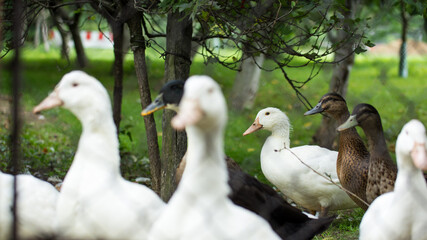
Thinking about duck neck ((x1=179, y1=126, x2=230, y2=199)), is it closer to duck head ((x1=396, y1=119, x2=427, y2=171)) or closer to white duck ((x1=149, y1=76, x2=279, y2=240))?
white duck ((x1=149, y1=76, x2=279, y2=240))

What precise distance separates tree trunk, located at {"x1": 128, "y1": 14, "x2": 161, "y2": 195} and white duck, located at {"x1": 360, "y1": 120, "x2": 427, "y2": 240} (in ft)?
6.66

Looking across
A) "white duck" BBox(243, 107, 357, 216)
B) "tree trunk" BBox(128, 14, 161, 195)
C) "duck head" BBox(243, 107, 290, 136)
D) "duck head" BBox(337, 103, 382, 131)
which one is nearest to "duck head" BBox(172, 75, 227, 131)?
"duck head" BBox(337, 103, 382, 131)

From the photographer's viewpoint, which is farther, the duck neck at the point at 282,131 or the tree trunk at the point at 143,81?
the duck neck at the point at 282,131

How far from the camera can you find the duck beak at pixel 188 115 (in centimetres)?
212

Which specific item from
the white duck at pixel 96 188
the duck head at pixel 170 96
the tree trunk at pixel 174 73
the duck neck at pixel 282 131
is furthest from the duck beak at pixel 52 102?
A: the duck neck at pixel 282 131

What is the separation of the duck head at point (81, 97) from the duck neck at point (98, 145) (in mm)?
39

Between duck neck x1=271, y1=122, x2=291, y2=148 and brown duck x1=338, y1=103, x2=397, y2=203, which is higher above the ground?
brown duck x1=338, y1=103, x2=397, y2=203

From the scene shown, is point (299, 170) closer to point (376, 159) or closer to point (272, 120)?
point (272, 120)

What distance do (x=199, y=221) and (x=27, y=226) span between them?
0.98 meters

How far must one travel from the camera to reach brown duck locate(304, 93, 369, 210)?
412 cm

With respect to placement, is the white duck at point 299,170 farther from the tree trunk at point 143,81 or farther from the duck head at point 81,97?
the duck head at point 81,97

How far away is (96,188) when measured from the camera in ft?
8.59

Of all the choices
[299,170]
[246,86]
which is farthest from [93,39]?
[299,170]

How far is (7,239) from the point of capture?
2.60 m
